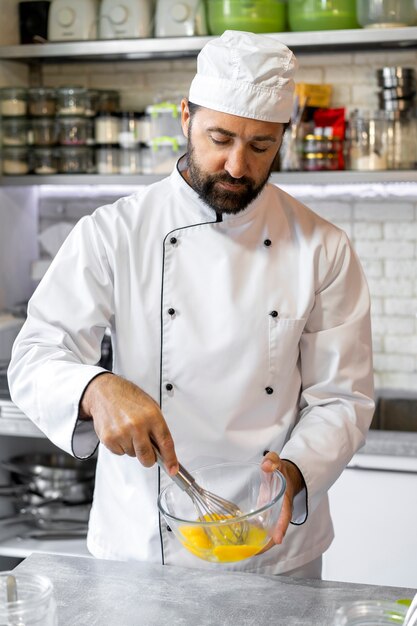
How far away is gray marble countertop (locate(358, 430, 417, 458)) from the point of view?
8.70 ft

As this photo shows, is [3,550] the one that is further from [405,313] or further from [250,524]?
[250,524]

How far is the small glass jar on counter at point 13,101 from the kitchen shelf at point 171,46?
0.38 ft

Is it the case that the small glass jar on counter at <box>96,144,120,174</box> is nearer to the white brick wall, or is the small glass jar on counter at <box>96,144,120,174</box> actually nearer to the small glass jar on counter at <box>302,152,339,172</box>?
the white brick wall

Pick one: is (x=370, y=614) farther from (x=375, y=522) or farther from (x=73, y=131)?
(x=73, y=131)

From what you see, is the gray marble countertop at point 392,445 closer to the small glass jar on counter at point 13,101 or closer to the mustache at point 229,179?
the mustache at point 229,179

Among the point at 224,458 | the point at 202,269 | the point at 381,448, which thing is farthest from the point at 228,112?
the point at 381,448

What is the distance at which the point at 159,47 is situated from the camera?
10.0ft

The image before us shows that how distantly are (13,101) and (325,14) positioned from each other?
110cm

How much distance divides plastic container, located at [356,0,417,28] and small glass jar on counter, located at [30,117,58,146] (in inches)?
43.5

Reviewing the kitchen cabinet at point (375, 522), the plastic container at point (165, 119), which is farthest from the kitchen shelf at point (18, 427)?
the plastic container at point (165, 119)

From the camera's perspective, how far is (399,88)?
2986 millimetres

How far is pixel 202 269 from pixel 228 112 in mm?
344

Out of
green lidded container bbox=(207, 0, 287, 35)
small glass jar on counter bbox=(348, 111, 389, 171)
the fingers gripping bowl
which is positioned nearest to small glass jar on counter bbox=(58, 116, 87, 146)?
green lidded container bbox=(207, 0, 287, 35)

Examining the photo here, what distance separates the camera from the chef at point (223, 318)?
5.81 ft
